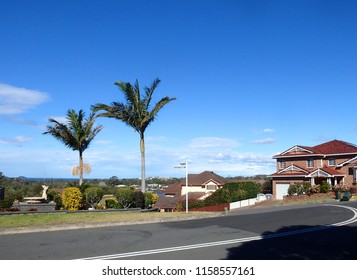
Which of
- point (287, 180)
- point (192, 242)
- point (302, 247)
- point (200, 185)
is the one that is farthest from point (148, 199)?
point (200, 185)

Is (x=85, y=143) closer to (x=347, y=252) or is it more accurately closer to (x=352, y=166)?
(x=347, y=252)

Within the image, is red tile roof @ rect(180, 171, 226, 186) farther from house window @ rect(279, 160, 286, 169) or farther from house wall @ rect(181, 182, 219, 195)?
house window @ rect(279, 160, 286, 169)

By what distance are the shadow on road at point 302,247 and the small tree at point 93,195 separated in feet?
42.8

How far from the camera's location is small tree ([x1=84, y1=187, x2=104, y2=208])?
21.9m

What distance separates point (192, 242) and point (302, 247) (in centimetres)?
290

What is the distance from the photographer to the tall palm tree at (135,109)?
24.2 m

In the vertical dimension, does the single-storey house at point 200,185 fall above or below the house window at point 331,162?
below

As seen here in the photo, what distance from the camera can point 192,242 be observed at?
10172 millimetres

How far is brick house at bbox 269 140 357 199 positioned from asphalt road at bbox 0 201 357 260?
32490mm

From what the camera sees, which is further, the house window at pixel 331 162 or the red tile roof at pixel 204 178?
the red tile roof at pixel 204 178

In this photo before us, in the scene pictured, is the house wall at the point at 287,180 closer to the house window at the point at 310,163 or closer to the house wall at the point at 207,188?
the house window at the point at 310,163

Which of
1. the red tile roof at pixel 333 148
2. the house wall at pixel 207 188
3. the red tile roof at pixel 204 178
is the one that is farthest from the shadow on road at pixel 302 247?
the red tile roof at pixel 204 178

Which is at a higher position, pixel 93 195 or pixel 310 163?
pixel 310 163

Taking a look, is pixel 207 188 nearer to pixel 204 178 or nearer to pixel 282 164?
pixel 204 178
